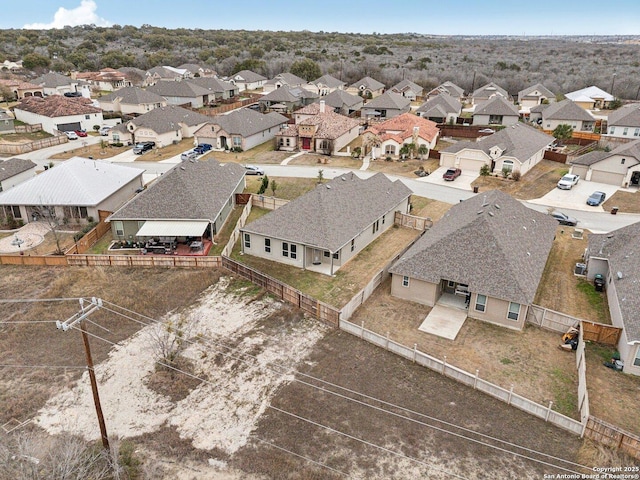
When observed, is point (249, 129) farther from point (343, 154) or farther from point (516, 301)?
point (516, 301)

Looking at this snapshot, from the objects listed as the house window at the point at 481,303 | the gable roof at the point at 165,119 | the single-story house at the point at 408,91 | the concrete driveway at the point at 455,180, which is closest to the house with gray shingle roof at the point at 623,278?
the house window at the point at 481,303

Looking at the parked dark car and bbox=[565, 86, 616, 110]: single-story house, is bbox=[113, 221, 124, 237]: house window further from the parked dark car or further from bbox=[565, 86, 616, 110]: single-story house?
bbox=[565, 86, 616, 110]: single-story house

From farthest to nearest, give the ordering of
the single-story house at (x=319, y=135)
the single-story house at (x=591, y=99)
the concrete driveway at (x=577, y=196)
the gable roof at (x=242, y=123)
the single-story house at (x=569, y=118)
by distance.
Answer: the single-story house at (x=591, y=99) < the single-story house at (x=569, y=118) < the gable roof at (x=242, y=123) < the single-story house at (x=319, y=135) < the concrete driveway at (x=577, y=196)

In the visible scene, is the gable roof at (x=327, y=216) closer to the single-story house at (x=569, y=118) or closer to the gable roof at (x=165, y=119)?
the gable roof at (x=165, y=119)

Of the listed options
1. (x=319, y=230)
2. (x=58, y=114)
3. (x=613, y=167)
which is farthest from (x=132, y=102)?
(x=613, y=167)

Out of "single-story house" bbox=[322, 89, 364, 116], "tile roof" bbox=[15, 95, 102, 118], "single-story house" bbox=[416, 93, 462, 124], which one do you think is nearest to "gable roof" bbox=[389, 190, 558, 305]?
"single-story house" bbox=[416, 93, 462, 124]

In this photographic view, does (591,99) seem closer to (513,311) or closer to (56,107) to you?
(513,311)

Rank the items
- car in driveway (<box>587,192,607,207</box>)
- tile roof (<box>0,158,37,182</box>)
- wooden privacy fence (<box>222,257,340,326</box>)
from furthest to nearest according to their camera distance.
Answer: tile roof (<box>0,158,37,182</box>), car in driveway (<box>587,192,607,207</box>), wooden privacy fence (<box>222,257,340,326</box>)
